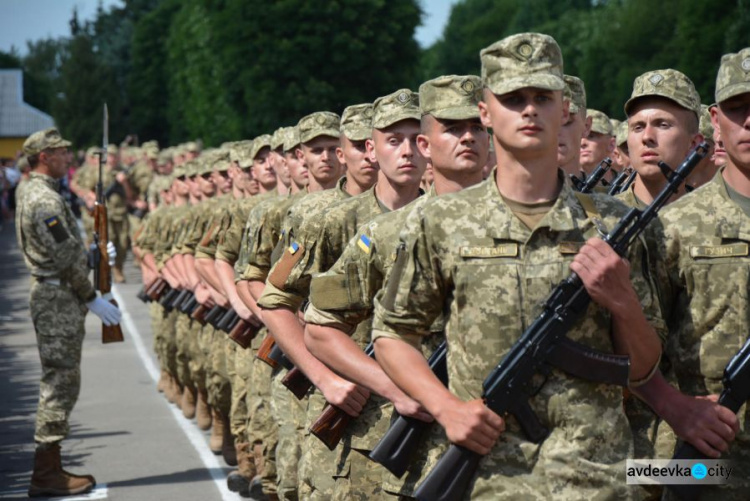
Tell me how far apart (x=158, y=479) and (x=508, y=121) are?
25.9ft

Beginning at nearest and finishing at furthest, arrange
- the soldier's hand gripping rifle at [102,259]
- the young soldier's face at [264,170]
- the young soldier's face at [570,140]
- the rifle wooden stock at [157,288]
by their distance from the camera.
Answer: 1. the young soldier's face at [570,140]
2. the soldier's hand gripping rifle at [102,259]
3. the young soldier's face at [264,170]
4. the rifle wooden stock at [157,288]

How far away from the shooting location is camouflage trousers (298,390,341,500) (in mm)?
6945

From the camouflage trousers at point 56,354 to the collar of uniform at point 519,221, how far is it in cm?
718

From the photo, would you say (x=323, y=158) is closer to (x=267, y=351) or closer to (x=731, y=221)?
(x=267, y=351)

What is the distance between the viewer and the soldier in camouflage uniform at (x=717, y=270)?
5.54m

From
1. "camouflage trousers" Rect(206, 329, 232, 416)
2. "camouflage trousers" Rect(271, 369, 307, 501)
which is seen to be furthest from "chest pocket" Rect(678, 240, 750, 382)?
"camouflage trousers" Rect(206, 329, 232, 416)

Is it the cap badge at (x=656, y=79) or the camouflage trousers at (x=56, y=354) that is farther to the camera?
the camouflage trousers at (x=56, y=354)

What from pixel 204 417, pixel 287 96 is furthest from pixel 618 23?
pixel 204 417

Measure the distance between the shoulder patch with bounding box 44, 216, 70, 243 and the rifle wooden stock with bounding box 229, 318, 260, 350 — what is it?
1.68 meters

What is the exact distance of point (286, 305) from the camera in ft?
23.8

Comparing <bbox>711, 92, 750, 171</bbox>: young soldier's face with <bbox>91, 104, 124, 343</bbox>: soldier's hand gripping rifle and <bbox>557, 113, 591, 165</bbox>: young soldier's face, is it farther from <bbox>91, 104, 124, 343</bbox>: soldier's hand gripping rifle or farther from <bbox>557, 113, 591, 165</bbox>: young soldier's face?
<bbox>91, 104, 124, 343</bbox>: soldier's hand gripping rifle

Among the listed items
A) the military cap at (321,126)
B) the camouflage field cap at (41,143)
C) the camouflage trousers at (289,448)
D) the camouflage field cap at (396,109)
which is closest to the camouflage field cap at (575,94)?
the camouflage field cap at (396,109)

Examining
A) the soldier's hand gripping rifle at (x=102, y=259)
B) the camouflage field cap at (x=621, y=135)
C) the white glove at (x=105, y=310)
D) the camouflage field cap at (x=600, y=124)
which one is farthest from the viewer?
the soldier's hand gripping rifle at (x=102, y=259)

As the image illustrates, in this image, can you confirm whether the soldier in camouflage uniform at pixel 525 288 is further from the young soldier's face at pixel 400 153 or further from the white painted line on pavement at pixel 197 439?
the white painted line on pavement at pixel 197 439
